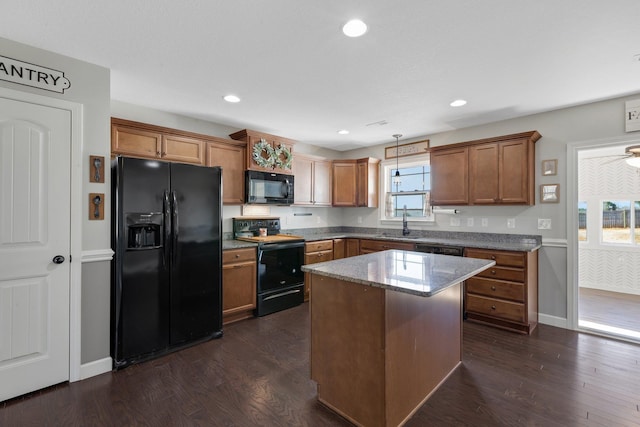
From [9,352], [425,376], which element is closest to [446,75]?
[425,376]

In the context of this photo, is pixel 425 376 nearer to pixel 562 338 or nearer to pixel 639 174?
pixel 562 338

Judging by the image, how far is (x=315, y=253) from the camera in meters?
4.60

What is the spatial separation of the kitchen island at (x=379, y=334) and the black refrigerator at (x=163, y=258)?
1.50m

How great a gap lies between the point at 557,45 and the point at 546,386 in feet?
8.42

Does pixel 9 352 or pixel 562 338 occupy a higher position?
pixel 9 352

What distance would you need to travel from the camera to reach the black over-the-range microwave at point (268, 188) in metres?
4.12

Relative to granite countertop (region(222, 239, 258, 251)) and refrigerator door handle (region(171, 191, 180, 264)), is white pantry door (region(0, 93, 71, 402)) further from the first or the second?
granite countertop (region(222, 239, 258, 251))

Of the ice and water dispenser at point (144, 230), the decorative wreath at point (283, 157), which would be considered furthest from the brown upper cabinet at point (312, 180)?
the ice and water dispenser at point (144, 230)

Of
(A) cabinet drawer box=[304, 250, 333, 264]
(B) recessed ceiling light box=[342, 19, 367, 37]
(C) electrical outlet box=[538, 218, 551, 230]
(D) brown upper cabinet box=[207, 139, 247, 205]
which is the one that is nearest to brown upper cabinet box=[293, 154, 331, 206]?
(A) cabinet drawer box=[304, 250, 333, 264]

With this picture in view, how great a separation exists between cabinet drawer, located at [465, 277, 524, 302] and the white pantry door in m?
4.07

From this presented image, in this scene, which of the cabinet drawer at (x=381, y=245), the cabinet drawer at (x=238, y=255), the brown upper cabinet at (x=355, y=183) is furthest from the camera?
the brown upper cabinet at (x=355, y=183)

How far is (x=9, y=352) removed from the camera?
2.19 metres

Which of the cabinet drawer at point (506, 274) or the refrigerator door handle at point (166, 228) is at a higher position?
the refrigerator door handle at point (166, 228)

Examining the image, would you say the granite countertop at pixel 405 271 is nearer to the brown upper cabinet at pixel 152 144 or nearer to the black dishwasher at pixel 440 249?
the black dishwasher at pixel 440 249
